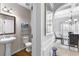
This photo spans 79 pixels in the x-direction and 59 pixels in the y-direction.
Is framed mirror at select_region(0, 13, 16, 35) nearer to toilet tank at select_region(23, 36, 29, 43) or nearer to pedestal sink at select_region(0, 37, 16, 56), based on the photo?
A: pedestal sink at select_region(0, 37, 16, 56)

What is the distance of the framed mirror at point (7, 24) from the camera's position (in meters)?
1.50

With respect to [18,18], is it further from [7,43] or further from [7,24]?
[7,43]

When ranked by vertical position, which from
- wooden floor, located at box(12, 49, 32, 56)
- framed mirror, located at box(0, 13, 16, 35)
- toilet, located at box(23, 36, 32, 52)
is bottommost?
wooden floor, located at box(12, 49, 32, 56)

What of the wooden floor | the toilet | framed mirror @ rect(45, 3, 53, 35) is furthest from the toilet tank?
framed mirror @ rect(45, 3, 53, 35)

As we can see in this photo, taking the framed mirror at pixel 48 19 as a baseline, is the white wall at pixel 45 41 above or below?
below

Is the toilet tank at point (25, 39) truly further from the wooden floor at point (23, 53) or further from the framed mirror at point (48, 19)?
the framed mirror at point (48, 19)

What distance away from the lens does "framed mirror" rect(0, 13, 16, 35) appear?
150 cm

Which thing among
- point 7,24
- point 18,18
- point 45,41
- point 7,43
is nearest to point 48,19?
point 45,41

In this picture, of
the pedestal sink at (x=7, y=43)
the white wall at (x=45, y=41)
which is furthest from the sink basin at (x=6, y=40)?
the white wall at (x=45, y=41)

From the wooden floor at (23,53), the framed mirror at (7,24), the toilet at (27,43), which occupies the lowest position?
the wooden floor at (23,53)

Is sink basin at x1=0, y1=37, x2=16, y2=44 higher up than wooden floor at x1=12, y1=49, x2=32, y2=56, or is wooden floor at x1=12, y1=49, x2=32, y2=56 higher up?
sink basin at x1=0, y1=37, x2=16, y2=44

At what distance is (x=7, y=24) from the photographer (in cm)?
154

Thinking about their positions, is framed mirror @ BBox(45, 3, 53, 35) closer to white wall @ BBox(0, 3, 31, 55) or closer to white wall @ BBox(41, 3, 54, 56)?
white wall @ BBox(41, 3, 54, 56)

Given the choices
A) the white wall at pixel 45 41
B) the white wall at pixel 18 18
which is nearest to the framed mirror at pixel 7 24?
the white wall at pixel 18 18
